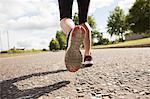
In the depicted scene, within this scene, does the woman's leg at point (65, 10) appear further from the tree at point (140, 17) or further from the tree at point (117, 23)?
the tree at point (117, 23)

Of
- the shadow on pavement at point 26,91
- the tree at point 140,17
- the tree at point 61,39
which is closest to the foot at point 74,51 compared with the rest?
the shadow on pavement at point 26,91

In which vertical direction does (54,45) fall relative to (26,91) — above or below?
above

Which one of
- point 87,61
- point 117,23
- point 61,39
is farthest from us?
point 61,39

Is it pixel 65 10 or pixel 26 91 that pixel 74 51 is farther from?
pixel 65 10

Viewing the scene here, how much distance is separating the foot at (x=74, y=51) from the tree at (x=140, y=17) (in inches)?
1839

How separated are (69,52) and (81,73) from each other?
0.83m

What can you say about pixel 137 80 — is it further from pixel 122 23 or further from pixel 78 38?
pixel 122 23

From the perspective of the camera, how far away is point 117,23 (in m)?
65.4

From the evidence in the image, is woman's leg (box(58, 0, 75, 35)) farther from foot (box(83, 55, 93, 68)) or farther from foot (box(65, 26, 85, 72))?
foot (box(83, 55, 93, 68))

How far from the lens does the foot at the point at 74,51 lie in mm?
3361

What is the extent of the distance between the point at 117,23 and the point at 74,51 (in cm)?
6275

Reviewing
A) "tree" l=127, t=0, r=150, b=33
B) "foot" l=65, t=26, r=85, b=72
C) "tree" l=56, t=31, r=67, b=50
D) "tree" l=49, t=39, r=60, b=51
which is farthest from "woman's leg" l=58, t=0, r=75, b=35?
"tree" l=49, t=39, r=60, b=51

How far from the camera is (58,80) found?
3756mm

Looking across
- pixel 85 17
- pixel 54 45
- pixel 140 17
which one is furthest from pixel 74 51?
pixel 54 45
